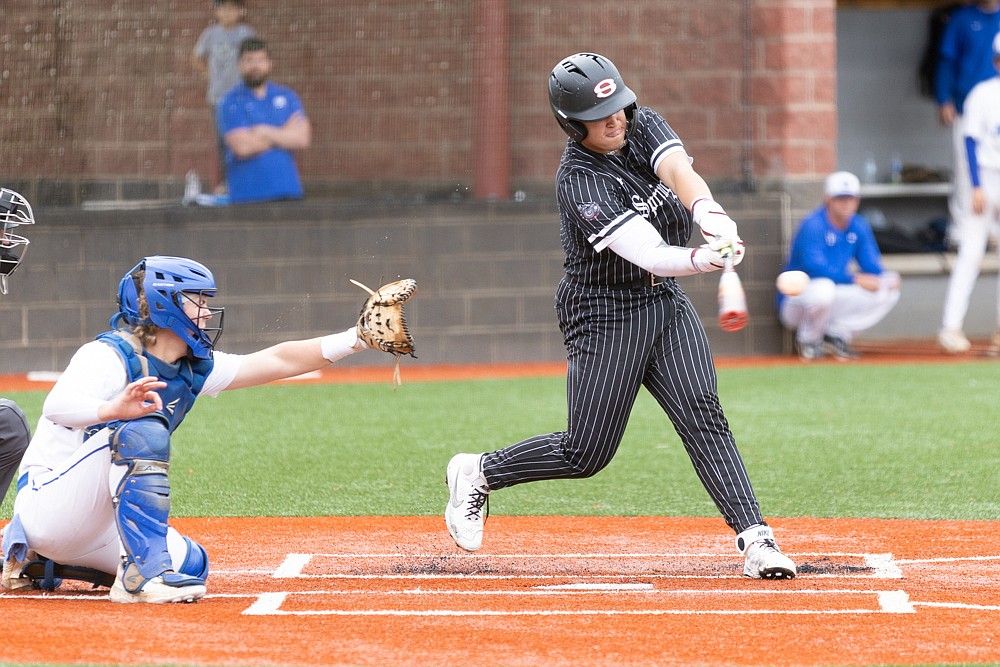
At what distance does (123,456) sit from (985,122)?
28.9ft

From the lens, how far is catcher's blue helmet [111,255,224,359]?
409 cm

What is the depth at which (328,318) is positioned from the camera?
11.5 meters

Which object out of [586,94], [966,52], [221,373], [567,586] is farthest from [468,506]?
[966,52]

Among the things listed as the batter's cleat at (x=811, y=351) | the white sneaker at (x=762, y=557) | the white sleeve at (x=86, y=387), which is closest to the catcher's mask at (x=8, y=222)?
the white sleeve at (x=86, y=387)

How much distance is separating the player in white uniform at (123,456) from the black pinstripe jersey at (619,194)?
1.20 metres

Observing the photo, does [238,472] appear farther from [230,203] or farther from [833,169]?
[833,169]

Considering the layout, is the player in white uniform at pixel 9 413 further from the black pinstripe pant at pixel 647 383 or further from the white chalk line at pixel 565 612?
the black pinstripe pant at pixel 647 383

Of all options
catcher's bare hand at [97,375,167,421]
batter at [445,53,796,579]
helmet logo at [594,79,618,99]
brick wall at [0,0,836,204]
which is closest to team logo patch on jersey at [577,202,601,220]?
batter at [445,53,796,579]

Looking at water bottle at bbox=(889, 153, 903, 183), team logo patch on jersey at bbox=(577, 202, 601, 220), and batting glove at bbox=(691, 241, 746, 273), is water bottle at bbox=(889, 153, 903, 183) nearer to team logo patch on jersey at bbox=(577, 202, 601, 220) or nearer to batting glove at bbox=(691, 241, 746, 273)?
team logo patch on jersey at bbox=(577, 202, 601, 220)

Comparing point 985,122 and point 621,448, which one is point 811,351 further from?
point 621,448

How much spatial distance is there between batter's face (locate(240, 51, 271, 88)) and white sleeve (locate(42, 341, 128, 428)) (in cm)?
761

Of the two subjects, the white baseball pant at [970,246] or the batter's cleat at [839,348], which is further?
the batter's cleat at [839,348]

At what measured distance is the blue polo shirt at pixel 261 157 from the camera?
37.3 feet

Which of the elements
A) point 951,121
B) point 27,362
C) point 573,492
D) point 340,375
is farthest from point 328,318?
point 951,121
